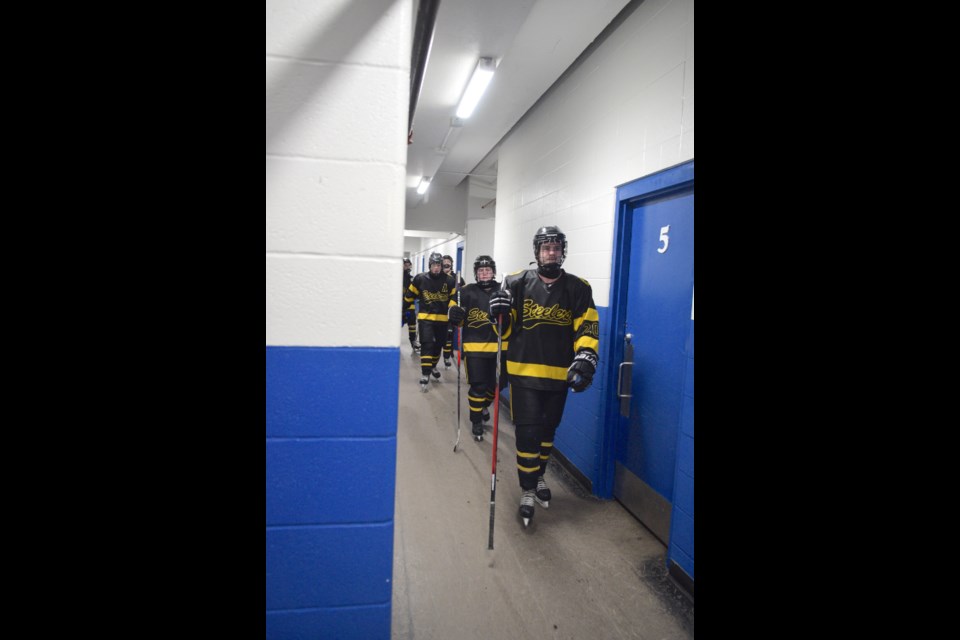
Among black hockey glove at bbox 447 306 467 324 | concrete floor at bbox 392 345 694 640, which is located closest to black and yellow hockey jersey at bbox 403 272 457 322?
black hockey glove at bbox 447 306 467 324

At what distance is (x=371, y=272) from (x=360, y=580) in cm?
84

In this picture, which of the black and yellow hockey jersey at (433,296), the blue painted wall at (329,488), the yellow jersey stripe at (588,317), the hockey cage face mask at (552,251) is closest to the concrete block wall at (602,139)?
the yellow jersey stripe at (588,317)

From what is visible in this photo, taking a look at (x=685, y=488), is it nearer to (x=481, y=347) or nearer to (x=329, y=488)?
(x=329, y=488)

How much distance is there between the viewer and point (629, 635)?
2109 mm

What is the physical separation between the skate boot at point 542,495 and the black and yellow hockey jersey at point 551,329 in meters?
0.72

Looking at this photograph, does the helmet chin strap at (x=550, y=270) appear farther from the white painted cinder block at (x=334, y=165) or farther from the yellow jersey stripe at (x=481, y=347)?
the white painted cinder block at (x=334, y=165)

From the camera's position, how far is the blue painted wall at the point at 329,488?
4.10 feet

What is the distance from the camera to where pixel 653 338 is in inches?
119

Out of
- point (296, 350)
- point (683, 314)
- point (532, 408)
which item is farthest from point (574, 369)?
point (296, 350)

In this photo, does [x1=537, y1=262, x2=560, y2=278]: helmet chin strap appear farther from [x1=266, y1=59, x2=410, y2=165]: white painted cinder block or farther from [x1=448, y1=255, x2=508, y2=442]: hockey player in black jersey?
[x1=266, y1=59, x2=410, y2=165]: white painted cinder block

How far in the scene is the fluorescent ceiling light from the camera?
3623 millimetres

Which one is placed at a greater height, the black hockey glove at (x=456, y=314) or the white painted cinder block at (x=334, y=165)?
the white painted cinder block at (x=334, y=165)

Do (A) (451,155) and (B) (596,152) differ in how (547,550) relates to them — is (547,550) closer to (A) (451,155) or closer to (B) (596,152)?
Answer: (B) (596,152)

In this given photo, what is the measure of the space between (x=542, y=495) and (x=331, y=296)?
2481 millimetres
